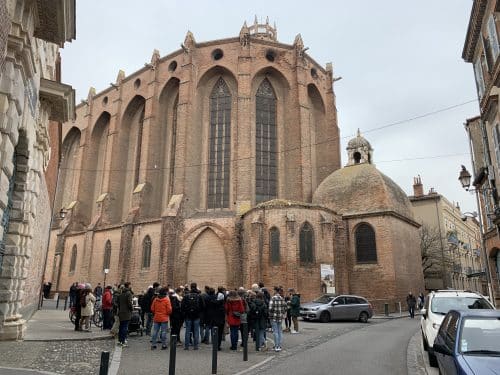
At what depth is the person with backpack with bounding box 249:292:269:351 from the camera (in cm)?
1032

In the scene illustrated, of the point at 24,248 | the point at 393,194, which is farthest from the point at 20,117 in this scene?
the point at 393,194

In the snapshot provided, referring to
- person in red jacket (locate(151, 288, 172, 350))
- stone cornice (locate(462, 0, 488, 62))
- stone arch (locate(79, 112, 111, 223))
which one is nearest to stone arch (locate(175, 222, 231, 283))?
stone arch (locate(79, 112, 111, 223))

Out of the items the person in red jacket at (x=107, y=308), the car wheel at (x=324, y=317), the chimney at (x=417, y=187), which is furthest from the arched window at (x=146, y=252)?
the chimney at (x=417, y=187)

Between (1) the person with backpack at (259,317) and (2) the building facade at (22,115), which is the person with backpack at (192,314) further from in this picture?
(2) the building facade at (22,115)

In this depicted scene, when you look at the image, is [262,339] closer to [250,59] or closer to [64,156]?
[250,59]

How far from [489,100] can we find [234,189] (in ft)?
55.2

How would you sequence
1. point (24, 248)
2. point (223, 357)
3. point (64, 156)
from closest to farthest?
point (223, 357) → point (24, 248) → point (64, 156)

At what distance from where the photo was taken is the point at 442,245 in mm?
40375

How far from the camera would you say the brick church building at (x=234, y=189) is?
80.4 feet

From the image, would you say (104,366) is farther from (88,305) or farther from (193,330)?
(88,305)

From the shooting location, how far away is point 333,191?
28.9m

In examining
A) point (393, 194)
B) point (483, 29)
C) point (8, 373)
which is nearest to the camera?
point (8, 373)

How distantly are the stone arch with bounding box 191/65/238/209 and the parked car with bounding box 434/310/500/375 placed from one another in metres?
23.8

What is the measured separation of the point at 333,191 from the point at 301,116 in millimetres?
6007
